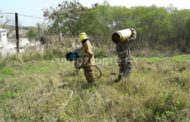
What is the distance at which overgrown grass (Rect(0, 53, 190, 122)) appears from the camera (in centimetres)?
529

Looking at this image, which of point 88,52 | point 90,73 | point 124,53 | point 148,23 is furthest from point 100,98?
point 148,23

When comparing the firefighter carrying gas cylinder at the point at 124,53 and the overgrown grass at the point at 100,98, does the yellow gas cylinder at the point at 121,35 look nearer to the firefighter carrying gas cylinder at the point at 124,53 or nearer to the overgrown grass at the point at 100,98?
A: the firefighter carrying gas cylinder at the point at 124,53

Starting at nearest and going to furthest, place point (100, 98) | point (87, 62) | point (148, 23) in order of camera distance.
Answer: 1. point (100, 98)
2. point (87, 62)
3. point (148, 23)

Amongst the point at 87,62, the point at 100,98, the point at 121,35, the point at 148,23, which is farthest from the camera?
the point at 148,23

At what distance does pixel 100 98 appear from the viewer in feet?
19.7

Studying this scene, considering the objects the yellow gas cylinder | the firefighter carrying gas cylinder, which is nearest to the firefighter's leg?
the firefighter carrying gas cylinder

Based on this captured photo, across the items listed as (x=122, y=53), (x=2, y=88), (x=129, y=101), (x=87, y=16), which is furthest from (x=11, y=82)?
(x=87, y=16)

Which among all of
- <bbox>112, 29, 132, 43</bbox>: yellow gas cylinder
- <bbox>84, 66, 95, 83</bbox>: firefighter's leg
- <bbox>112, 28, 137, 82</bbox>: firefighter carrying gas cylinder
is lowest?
<bbox>84, 66, 95, 83</bbox>: firefighter's leg

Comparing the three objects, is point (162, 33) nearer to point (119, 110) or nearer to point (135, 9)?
point (135, 9)

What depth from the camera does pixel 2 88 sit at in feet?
25.4

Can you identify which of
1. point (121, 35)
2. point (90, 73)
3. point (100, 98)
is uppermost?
point (121, 35)

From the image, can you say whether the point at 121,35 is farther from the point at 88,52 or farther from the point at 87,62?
the point at 87,62

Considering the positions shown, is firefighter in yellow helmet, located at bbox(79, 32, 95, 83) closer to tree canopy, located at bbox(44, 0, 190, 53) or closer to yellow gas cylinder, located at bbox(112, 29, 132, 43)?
yellow gas cylinder, located at bbox(112, 29, 132, 43)

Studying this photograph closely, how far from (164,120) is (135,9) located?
1541 centimetres
